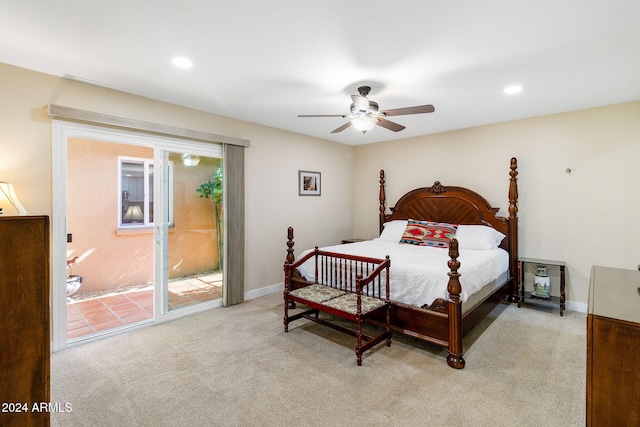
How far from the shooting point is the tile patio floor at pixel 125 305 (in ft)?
11.2

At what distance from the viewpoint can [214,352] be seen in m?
2.78

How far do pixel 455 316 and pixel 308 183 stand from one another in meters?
3.26

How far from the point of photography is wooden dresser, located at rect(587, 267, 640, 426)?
3.85 ft

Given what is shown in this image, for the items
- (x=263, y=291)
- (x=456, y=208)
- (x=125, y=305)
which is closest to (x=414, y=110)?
(x=456, y=208)

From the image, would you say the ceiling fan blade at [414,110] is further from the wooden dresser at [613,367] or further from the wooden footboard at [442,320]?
the wooden dresser at [613,367]

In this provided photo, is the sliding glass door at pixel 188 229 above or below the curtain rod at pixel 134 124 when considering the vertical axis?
below

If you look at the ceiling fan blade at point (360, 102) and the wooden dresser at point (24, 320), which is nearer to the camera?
the wooden dresser at point (24, 320)

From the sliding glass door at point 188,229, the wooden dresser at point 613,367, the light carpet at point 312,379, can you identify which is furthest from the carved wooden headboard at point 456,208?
the wooden dresser at point 613,367

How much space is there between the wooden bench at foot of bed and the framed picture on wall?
1.66m

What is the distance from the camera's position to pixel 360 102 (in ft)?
9.21

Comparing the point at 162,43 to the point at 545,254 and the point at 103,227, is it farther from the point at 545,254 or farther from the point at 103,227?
the point at 545,254

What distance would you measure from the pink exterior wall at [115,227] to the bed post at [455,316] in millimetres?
2986

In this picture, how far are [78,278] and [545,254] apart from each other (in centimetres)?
629

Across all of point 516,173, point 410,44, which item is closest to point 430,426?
point 410,44
